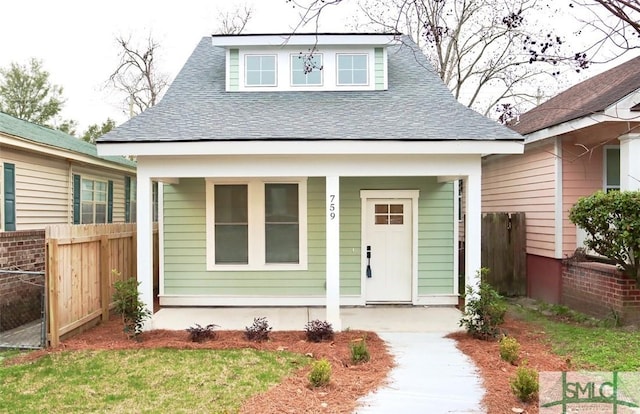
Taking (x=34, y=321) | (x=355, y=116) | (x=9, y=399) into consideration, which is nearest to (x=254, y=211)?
(x=355, y=116)

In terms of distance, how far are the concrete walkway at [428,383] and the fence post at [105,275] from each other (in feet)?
16.1

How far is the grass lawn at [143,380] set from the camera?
489cm

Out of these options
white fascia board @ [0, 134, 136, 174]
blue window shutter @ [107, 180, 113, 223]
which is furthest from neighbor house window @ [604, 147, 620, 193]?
blue window shutter @ [107, 180, 113, 223]

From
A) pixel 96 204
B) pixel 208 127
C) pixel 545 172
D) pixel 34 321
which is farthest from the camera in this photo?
pixel 96 204

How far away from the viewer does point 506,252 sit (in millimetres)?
11523

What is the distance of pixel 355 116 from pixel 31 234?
21.4 feet

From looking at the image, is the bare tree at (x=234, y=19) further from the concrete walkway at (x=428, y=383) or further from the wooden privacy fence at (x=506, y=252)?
the concrete walkway at (x=428, y=383)

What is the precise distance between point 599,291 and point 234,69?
25.9 feet

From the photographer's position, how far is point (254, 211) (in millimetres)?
9656

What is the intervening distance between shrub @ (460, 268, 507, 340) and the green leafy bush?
2.02 meters

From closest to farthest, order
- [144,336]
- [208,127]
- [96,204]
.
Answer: [144,336] < [208,127] < [96,204]

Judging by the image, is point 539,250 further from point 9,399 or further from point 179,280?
point 9,399

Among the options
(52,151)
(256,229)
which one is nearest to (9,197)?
(52,151)

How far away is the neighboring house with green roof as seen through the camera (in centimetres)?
911
